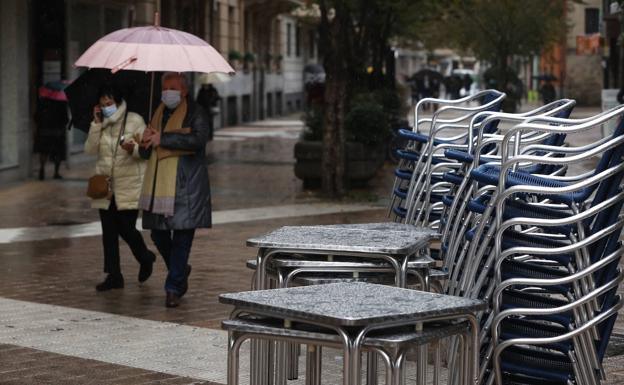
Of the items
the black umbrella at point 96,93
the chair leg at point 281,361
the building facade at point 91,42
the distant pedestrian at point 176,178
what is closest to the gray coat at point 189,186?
the distant pedestrian at point 176,178

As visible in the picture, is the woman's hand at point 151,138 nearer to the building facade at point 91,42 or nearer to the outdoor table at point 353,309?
the outdoor table at point 353,309

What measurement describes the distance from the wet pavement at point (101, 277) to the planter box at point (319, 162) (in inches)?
11.6

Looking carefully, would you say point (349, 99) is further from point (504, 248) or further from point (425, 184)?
point (504, 248)

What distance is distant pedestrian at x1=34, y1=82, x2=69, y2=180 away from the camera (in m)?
21.9

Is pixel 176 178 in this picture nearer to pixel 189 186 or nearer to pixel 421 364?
pixel 189 186

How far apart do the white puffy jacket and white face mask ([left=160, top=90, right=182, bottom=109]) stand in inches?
25.1

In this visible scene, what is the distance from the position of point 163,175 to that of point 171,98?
55 cm

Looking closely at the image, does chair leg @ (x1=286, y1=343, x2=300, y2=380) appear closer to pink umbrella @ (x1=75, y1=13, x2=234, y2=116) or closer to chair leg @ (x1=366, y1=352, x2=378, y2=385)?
chair leg @ (x1=366, y1=352, x2=378, y2=385)

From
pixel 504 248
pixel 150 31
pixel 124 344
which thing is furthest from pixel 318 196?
pixel 504 248

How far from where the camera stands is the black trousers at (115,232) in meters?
10.7

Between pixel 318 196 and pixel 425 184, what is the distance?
11.4 m

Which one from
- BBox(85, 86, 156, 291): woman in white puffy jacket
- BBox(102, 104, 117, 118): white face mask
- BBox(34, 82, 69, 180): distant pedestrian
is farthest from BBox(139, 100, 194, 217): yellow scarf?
BBox(34, 82, 69, 180): distant pedestrian

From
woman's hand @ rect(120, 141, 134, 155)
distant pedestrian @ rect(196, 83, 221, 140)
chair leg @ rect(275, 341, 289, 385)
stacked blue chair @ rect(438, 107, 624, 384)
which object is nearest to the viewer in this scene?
stacked blue chair @ rect(438, 107, 624, 384)

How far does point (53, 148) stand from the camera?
72.2 feet
